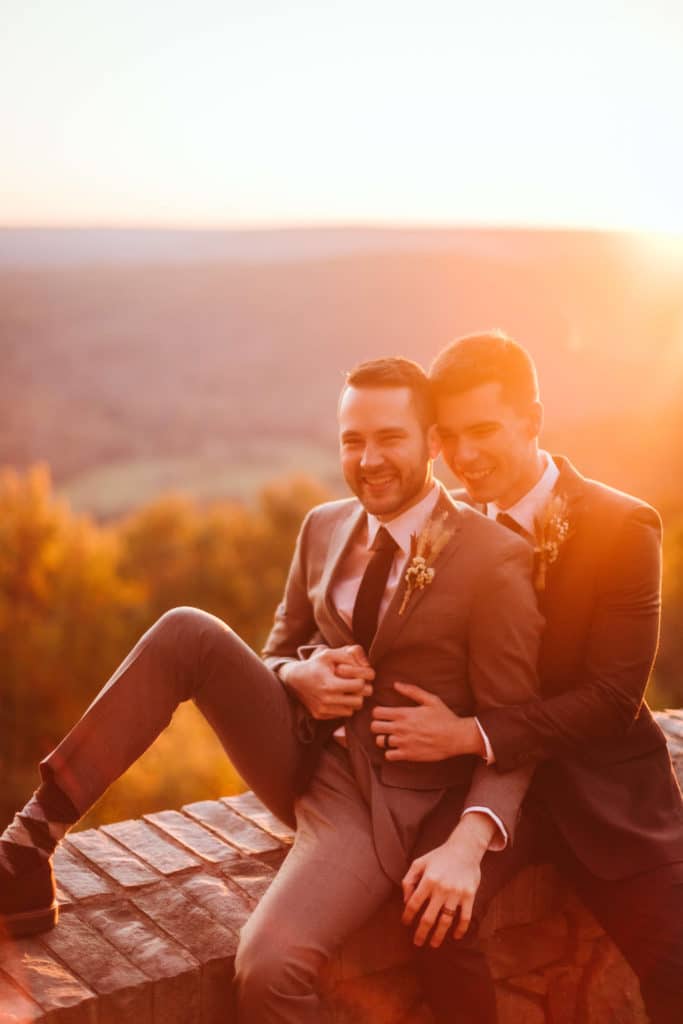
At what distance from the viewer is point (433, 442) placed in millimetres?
2836

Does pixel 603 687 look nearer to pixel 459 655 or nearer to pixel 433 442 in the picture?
pixel 459 655

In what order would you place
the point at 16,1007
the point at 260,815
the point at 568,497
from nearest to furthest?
the point at 16,1007 → the point at 568,497 → the point at 260,815

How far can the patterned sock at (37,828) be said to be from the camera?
242cm

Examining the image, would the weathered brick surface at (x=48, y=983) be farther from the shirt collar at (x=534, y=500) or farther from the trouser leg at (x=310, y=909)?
the shirt collar at (x=534, y=500)

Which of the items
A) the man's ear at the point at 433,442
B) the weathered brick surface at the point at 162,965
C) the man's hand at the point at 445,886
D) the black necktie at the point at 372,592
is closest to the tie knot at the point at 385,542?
the black necktie at the point at 372,592

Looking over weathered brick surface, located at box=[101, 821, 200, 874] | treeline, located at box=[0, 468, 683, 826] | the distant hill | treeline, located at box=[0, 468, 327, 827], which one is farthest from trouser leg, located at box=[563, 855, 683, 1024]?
the distant hill

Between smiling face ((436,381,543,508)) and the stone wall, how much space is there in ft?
3.45

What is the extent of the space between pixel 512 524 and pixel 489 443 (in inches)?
9.2

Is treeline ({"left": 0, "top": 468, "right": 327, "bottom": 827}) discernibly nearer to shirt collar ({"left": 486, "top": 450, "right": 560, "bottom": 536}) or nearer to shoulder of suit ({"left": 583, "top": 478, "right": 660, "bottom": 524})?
shirt collar ({"left": 486, "top": 450, "right": 560, "bottom": 536})

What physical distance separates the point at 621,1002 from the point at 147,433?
61.9m

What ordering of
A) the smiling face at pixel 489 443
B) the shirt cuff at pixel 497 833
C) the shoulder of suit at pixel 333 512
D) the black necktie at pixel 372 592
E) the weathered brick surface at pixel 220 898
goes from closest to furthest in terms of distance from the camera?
the shirt cuff at pixel 497 833 < the weathered brick surface at pixel 220 898 < the black necktie at pixel 372 592 < the smiling face at pixel 489 443 < the shoulder of suit at pixel 333 512

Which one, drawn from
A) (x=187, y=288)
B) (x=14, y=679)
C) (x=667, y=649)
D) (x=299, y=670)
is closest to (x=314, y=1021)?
(x=299, y=670)

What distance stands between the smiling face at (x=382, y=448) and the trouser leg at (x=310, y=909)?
0.76 m

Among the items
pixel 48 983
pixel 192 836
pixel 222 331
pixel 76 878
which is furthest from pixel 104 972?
pixel 222 331
